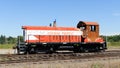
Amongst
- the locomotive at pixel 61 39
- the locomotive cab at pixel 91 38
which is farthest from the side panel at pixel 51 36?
the locomotive cab at pixel 91 38

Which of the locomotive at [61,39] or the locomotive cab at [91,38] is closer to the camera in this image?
the locomotive at [61,39]

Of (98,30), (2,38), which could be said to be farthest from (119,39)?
(98,30)

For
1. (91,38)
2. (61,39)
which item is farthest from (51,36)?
(91,38)

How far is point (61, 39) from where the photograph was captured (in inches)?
1304

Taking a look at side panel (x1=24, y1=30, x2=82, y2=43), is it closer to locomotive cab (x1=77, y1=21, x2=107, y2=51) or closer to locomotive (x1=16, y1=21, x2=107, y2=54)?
locomotive (x1=16, y1=21, x2=107, y2=54)

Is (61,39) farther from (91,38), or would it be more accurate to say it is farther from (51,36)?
(91,38)

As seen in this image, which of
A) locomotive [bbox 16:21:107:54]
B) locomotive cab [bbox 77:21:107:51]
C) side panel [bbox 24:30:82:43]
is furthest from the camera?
locomotive cab [bbox 77:21:107:51]

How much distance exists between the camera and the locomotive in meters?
31.5

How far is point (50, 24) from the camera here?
113ft

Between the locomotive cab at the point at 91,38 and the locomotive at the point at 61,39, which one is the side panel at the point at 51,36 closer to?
the locomotive at the point at 61,39

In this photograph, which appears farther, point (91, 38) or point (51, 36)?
point (91, 38)

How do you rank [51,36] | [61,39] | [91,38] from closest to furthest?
1. [51,36]
2. [61,39]
3. [91,38]

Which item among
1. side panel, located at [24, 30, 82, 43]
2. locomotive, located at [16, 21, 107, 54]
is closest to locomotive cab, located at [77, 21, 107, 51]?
locomotive, located at [16, 21, 107, 54]

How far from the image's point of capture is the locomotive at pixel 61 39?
31.5m
